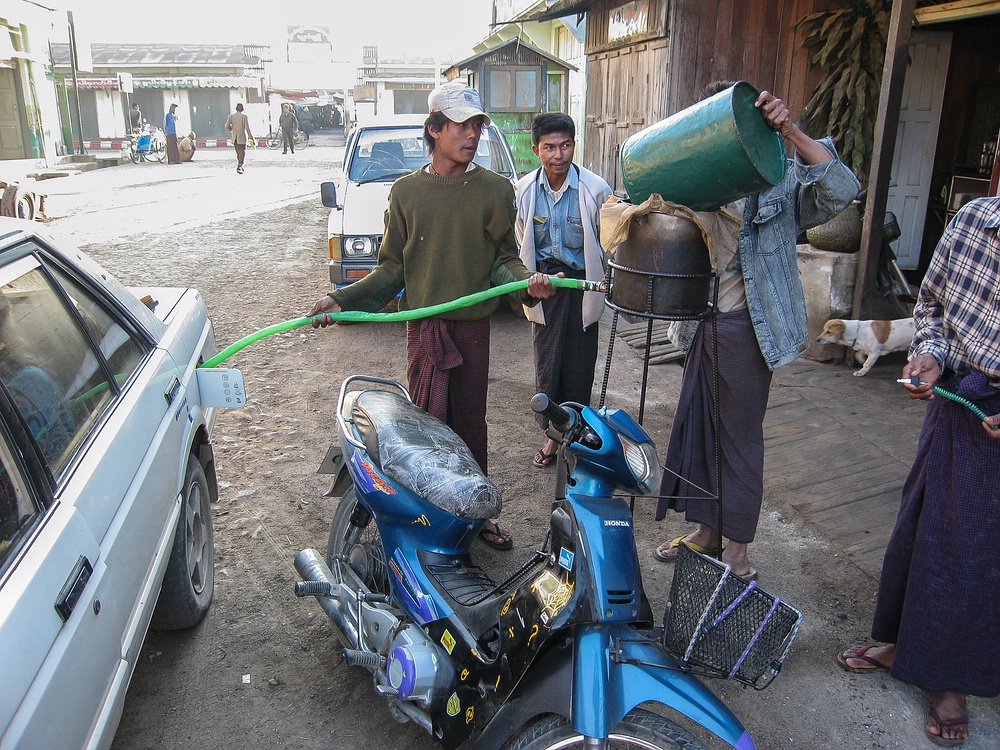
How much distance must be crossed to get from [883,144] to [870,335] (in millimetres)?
1306

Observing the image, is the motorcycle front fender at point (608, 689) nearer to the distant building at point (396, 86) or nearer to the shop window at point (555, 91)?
the shop window at point (555, 91)

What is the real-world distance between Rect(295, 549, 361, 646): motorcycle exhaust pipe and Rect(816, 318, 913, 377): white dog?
14.0 feet

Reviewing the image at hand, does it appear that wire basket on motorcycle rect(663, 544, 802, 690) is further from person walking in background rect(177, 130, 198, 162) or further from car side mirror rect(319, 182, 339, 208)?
person walking in background rect(177, 130, 198, 162)

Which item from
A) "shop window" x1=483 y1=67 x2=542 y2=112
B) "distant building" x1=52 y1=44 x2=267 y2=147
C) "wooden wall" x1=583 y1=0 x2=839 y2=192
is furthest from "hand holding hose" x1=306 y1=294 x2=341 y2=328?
"distant building" x1=52 y1=44 x2=267 y2=147

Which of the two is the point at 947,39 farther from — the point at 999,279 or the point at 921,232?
the point at 999,279

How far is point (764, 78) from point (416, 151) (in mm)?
3365

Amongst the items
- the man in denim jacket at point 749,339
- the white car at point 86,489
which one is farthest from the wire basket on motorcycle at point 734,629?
the white car at point 86,489

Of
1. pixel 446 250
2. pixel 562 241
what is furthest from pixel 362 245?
pixel 446 250

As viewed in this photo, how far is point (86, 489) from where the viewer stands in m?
2.01

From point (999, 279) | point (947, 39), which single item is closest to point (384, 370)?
point (999, 279)

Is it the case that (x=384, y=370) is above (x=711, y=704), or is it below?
below

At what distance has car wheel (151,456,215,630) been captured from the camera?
2889mm

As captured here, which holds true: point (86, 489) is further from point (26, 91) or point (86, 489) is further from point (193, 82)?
point (193, 82)

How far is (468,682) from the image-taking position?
7.45 ft
